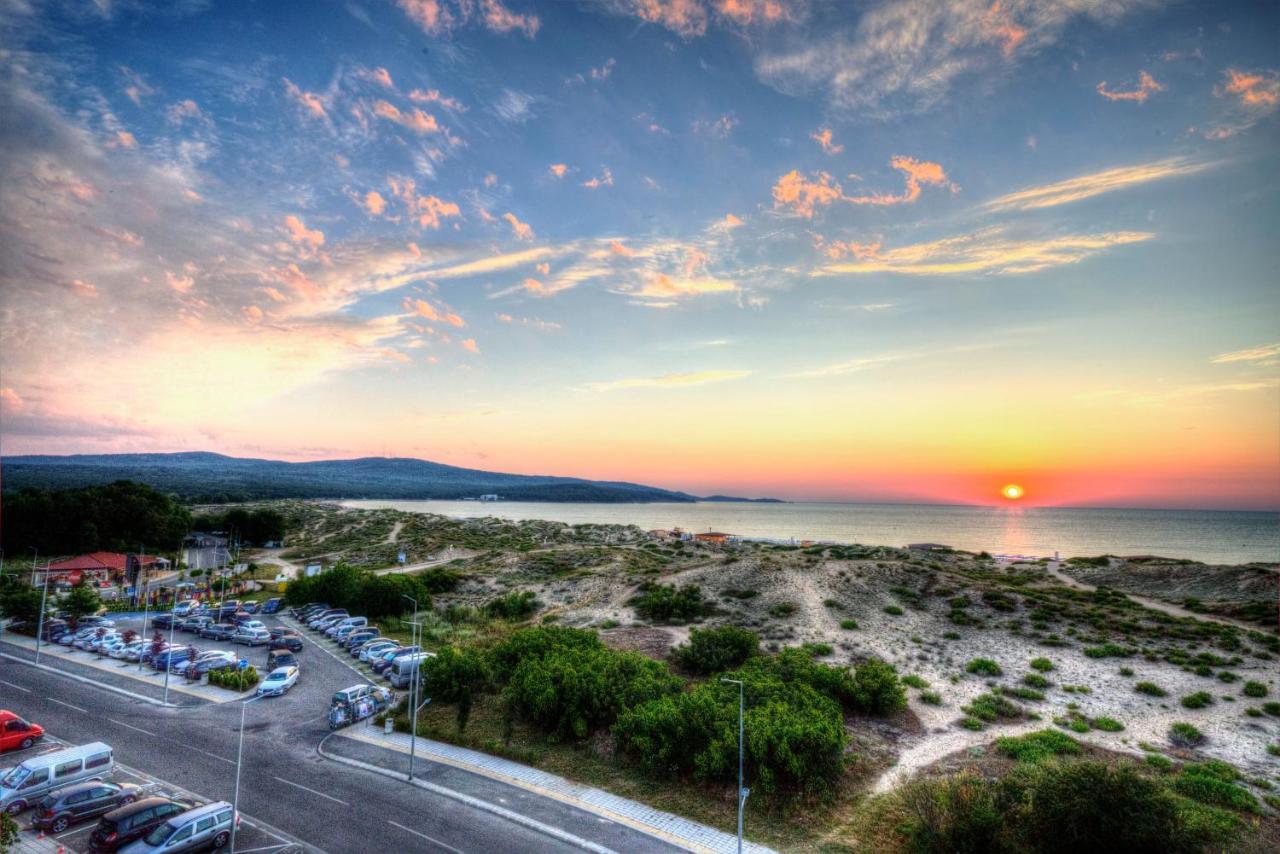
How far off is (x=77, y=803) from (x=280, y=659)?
2010cm

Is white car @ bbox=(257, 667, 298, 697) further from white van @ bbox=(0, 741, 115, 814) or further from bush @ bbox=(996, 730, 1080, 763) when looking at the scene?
bush @ bbox=(996, 730, 1080, 763)

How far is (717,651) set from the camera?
3834 centimetres

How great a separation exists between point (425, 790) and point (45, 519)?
91.9 metres

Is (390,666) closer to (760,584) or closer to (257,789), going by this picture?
(257,789)

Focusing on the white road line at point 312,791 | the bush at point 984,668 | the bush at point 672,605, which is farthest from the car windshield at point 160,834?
the bush at point 984,668

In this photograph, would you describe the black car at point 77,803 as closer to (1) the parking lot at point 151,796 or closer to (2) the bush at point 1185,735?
(1) the parking lot at point 151,796

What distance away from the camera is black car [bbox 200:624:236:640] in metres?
46.3

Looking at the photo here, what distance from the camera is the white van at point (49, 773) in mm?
21703

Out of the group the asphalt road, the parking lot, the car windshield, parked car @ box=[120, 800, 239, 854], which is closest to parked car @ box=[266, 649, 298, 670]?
the asphalt road

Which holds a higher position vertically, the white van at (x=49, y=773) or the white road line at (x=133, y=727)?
the white van at (x=49, y=773)

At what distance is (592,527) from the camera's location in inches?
5581

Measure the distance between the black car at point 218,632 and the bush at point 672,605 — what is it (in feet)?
109

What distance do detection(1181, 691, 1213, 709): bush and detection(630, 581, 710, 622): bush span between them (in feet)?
105

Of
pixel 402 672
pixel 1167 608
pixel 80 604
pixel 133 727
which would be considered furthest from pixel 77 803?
pixel 1167 608
